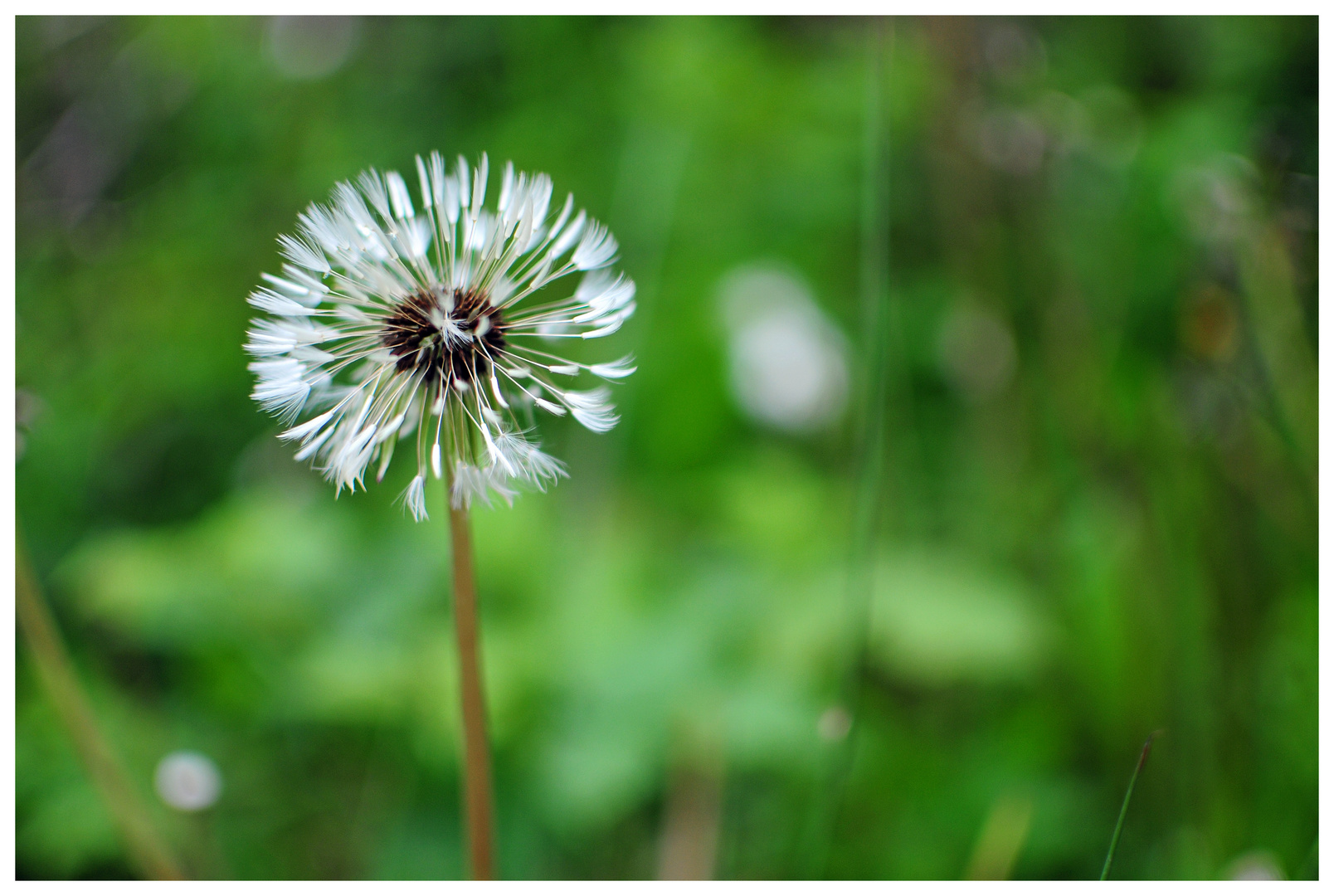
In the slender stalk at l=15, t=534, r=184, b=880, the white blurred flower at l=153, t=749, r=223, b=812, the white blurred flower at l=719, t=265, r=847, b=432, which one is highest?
the white blurred flower at l=719, t=265, r=847, b=432

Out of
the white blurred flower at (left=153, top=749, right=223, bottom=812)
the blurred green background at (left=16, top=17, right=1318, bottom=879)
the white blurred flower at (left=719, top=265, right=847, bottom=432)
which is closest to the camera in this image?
the white blurred flower at (left=153, top=749, right=223, bottom=812)

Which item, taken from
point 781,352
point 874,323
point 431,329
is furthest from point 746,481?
point 431,329

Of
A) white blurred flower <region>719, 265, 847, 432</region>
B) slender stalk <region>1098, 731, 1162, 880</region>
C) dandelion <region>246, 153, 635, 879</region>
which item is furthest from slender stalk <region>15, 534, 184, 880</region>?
white blurred flower <region>719, 265, 847, 432</region>

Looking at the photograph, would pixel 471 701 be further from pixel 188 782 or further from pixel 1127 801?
pixel 188 782

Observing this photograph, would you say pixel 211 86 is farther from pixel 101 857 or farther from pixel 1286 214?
pixel 1286 214

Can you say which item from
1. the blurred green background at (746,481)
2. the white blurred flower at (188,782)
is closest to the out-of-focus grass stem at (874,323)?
the blurred green background at (746,481)

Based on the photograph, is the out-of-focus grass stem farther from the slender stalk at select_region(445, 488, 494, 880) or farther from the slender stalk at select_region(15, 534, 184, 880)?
the slender stalk at select_region(15, 534, 184, 880)

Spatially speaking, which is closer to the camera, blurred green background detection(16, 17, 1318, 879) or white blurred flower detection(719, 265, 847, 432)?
blurred green background detection(16, 17, 1318, 879)
